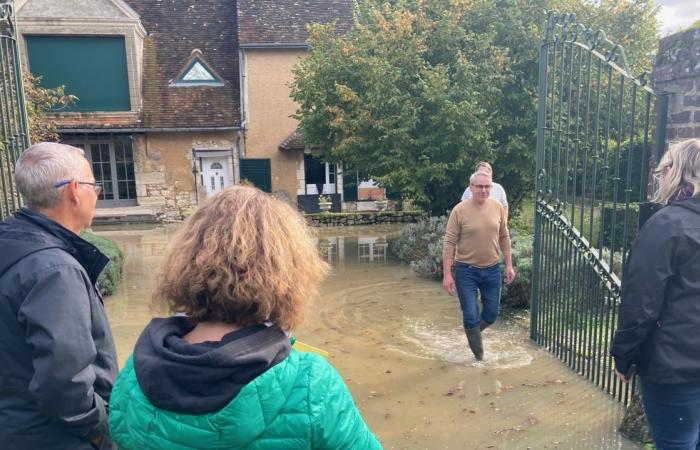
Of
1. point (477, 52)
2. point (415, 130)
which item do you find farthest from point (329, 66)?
point (477, 52)

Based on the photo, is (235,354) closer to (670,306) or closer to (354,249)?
(670,306)

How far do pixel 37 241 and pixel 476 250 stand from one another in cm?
387

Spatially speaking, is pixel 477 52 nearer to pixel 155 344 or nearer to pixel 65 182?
pixel 65 182

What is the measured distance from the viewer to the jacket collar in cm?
206

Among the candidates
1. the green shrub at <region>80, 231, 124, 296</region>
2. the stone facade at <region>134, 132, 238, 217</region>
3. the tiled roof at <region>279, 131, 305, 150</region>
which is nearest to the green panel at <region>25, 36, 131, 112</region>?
the stone facade at <region>134, 132, 238, 217</region>

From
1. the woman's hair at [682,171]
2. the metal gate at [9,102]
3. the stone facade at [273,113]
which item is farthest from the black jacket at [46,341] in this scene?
the stone facade at [273,113]

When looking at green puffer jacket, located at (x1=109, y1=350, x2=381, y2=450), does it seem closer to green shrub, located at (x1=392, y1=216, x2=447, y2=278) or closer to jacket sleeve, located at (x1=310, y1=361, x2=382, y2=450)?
jacket sleeve, located at (x1=310, y1=361, x2=382, y2=450)

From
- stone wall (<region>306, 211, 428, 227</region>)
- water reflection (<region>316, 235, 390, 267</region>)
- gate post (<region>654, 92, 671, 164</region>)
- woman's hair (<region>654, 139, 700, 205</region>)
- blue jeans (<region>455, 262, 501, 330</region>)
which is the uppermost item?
gate post (<region>654, 92, 671, 164</region>)

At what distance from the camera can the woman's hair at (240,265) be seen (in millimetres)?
1397

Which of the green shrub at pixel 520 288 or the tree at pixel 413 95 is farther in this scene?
the tree at pixel 413 95

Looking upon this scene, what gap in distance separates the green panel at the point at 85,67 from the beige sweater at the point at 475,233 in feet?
49.1

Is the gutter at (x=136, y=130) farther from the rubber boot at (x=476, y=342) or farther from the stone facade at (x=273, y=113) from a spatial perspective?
the rubber boot at (x=476, y=342)

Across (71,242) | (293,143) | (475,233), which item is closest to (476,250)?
(475,233)

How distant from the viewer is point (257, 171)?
17.8 m
